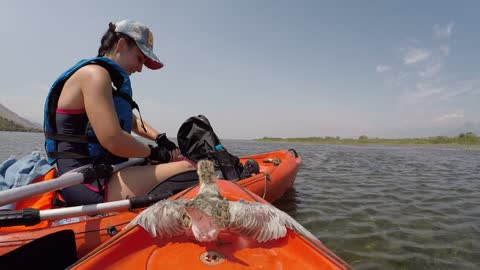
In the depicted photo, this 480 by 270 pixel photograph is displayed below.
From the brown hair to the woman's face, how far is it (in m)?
0.05

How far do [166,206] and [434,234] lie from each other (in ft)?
14.5

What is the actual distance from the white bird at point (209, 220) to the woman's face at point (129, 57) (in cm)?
188

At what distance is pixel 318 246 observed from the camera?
1.92 meters

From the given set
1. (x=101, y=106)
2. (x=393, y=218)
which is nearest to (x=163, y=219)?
(x=101, y=106)

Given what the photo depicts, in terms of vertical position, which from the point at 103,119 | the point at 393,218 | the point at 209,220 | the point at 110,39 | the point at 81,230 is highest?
the point at 110,39

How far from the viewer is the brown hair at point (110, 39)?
3.06 metres

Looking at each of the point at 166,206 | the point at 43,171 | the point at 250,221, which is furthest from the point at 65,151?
the point at 250,221

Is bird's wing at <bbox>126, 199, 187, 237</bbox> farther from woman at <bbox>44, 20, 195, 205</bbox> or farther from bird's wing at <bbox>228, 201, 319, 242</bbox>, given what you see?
woman at <bbox>44, 20, 195, 205</bbox>

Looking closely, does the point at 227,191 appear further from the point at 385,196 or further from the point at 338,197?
the point at 385,196

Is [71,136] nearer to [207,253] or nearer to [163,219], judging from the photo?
[163,219]

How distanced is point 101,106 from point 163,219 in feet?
4.15

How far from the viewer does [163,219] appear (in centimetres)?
194

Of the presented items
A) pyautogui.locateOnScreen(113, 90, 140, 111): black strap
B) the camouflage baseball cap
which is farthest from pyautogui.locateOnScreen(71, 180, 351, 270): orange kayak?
the camouflage baseball cap

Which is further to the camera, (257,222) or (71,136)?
(71,136)
